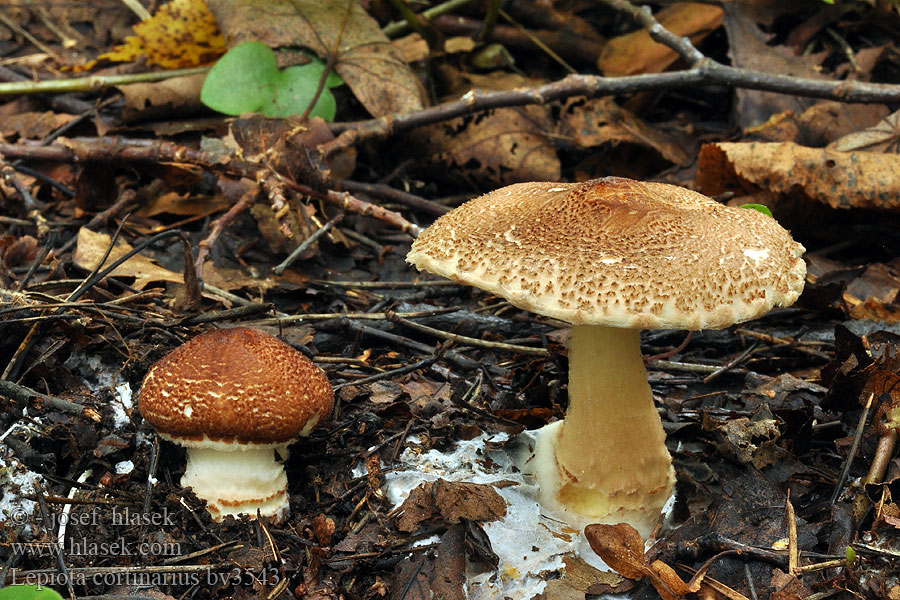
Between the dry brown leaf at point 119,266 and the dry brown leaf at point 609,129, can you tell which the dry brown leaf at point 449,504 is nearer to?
the dry brown leaf at point 119,266

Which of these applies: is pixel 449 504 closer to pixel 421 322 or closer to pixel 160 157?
pixel 421 322

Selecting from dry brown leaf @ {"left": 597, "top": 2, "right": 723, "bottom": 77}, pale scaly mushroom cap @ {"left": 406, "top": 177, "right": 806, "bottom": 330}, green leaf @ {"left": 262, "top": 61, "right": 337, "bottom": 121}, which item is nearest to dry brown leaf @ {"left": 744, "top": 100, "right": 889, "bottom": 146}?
dry brown leaf @ {"left": 597, "top": 2, "right": 723, "bottom": 77}

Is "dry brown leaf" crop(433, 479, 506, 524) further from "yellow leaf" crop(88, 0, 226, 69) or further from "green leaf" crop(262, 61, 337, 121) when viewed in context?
"yellow leaf" crop(88, 0, 226, 69)

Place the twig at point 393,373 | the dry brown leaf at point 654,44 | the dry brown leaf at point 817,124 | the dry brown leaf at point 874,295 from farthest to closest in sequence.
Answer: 1. the dry brown leaf at point 654,44
2. the dry brown leaf at point 817,124
3. the dry brown leaf at point 874,295
4. the twig at point 393,373

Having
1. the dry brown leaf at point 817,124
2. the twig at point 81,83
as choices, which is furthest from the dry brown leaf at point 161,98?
the dry brown leaf at point 817,124

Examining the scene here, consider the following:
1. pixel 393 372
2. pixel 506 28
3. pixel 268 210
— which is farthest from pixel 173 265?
pixel 506 28

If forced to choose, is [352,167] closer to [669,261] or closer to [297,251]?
[297,251]

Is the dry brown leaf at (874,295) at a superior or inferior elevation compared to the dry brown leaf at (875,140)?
inferior
